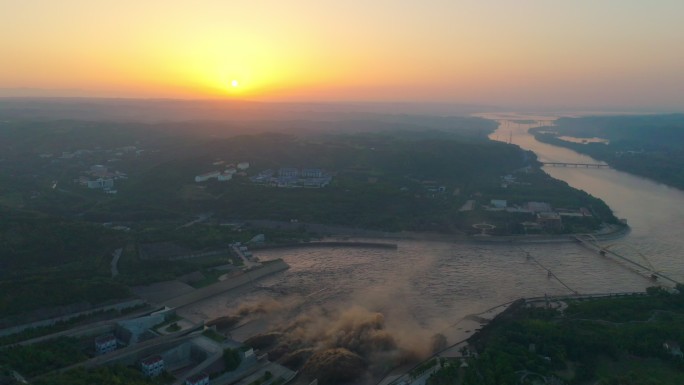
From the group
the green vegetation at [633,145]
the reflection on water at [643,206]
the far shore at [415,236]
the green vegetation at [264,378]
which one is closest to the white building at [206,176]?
the far shore at [415,236]

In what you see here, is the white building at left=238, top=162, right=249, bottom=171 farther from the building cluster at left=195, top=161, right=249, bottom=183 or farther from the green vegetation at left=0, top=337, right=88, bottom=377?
the green vegetation at left=0, top=337, right=88, bottom=377

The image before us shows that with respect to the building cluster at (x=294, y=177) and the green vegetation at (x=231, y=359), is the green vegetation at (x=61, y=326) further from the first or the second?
the building cluster at (x=294, y=177)

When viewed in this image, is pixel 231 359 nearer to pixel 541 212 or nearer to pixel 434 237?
pixel 434 237

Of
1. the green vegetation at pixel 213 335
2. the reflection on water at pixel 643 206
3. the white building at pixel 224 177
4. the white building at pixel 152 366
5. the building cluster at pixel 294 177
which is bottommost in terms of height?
A: the reflection on water at pixel 643 206

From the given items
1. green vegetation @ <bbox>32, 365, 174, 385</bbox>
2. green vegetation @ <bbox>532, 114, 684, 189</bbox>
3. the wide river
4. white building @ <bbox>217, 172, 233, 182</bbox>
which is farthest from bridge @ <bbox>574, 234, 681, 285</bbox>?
green vegetation @ <bbox>532, 114, 684, 189</bbox>

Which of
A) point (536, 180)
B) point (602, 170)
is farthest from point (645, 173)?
point (536, 180)

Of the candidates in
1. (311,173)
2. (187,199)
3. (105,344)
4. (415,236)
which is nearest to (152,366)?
(105,344)
